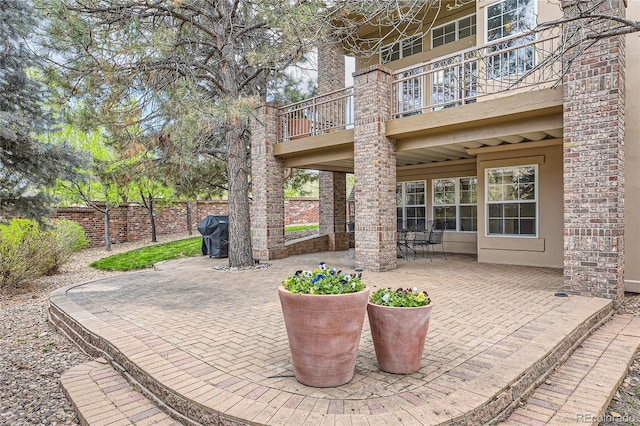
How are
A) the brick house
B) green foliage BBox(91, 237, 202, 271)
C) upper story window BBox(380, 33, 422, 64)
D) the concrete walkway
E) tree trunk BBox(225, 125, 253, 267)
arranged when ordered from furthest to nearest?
1. upper story window BBox(380, 33, 422, 64)
2. green foliage BBox(91, 237, 202, 271)
3. tree trunk BBox(225, 125, 253, 267)
4. the brick house
5. the concrete walkway

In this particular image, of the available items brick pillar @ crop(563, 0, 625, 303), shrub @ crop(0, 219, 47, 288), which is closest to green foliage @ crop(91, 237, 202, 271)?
shrub @ crop(0, 219, 47, 288)

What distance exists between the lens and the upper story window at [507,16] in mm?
7996

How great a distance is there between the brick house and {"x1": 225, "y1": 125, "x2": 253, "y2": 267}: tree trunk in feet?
3.04

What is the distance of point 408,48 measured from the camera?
38.5ft

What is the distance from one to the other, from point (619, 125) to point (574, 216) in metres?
1.34

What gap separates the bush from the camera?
795 cm

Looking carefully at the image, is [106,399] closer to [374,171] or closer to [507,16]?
[374,171]

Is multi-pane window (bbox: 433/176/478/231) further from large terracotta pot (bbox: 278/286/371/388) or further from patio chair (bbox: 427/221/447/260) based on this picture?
large terracotta pot (bbox: 278/286/371/388)

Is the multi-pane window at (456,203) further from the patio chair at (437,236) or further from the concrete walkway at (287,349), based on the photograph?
the concrete walkway at (287,349)

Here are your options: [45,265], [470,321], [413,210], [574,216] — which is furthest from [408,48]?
[45,265]

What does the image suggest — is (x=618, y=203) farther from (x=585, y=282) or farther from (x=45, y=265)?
(x=45, y=265)

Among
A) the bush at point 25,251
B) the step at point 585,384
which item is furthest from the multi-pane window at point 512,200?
the bush at point 25,251

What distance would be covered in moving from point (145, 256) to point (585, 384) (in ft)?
38.9

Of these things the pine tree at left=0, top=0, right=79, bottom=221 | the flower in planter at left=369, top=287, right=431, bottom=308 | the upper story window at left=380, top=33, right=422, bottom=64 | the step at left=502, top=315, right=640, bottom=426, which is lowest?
the step at left=502, top=315, right=640, bottom=426
